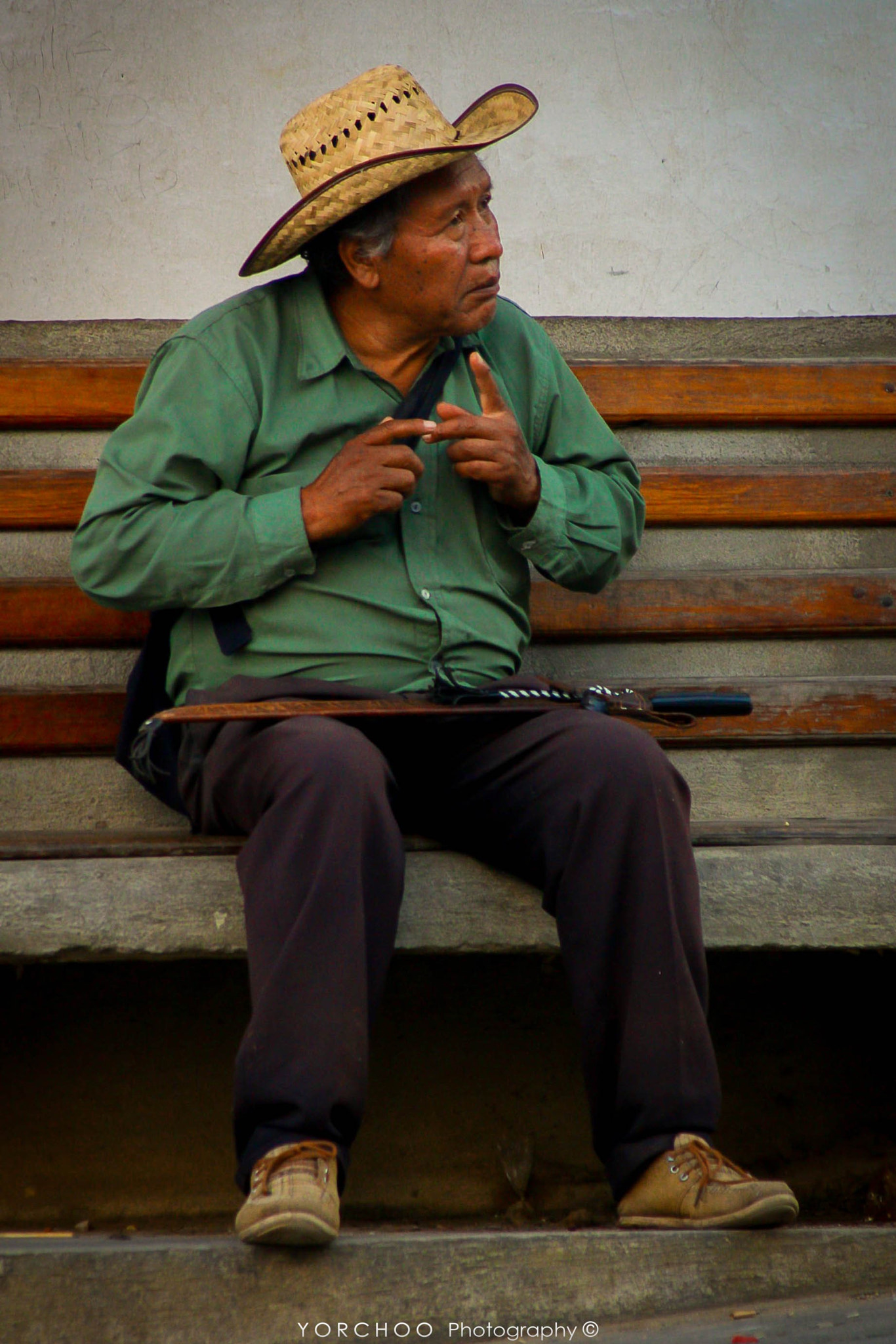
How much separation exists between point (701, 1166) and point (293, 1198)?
0.50m

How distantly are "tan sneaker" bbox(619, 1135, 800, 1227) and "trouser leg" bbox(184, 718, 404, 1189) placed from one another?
0.37 meters

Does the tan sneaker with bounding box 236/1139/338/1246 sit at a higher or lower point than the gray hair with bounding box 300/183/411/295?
lower

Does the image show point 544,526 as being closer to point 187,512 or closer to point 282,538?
point 282,538

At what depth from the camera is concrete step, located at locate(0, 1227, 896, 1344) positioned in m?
1.59

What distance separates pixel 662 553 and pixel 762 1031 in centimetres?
102

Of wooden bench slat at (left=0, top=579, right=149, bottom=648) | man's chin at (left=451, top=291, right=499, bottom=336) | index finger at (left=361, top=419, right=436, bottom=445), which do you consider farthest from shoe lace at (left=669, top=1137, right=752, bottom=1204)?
wooden bench slat at (left=0, top=579, right=149, bottom=648)

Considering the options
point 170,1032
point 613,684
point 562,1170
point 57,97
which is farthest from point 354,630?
point 57,97

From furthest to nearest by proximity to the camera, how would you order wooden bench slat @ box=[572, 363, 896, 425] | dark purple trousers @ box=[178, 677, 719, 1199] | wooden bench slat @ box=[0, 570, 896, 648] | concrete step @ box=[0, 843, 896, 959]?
wooden bench slat @ box=[572, 363, 896, 425], wooden bench slat @ box=[0, 570, 896, 648], concrete step @ box=[0, 843, 896, 959], dark purple trousers @ box=[178, 677, 719, 1199]

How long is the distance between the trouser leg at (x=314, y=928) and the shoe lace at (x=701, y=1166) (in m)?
0.39

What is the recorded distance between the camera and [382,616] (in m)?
2.23

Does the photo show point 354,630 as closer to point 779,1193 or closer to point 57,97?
point 779,1193

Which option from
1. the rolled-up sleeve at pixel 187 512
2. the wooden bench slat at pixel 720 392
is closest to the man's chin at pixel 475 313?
the rolled-up sleeve at pixel 187 512

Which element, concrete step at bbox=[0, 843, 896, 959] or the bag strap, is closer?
concrete step at bbox=[0, 843, 896, 959]

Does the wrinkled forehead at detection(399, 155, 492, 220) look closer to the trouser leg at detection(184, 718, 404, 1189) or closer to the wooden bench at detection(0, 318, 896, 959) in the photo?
the wooden bench at detection(0, 318, 896, 959)
